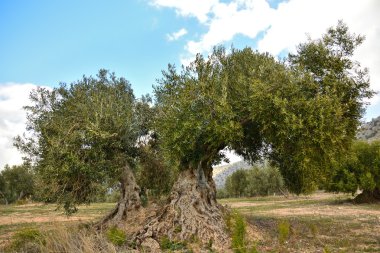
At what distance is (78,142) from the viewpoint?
22781 millimetres

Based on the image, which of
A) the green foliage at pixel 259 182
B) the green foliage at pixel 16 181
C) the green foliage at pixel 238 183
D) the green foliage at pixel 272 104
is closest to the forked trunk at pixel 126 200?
the green foliage at pixel 272 104

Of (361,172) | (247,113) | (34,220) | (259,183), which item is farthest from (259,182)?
(247,113)

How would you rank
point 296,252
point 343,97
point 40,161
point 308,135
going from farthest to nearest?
point 40,161 → point 343,97 → point 308,135 → point 296,252

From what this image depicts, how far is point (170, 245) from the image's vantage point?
18.6 meters

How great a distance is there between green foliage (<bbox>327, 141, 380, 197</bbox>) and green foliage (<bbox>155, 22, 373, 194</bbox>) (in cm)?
2252

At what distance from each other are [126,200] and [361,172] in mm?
31838

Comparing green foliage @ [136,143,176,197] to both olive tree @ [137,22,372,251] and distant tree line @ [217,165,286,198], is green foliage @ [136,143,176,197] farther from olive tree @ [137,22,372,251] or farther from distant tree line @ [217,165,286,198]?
distant tree line @ [217,165,286,198]

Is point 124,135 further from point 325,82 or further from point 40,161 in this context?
point 325,82

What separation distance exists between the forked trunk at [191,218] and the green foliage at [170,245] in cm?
50

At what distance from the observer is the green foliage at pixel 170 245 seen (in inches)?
721

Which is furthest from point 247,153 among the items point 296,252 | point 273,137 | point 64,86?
point 64,86

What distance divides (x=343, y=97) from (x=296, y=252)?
33.9ft

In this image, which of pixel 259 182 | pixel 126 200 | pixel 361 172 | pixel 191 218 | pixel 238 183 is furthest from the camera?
pixel 238 183

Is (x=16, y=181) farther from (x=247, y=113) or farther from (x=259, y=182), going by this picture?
(x=247, y=113)
